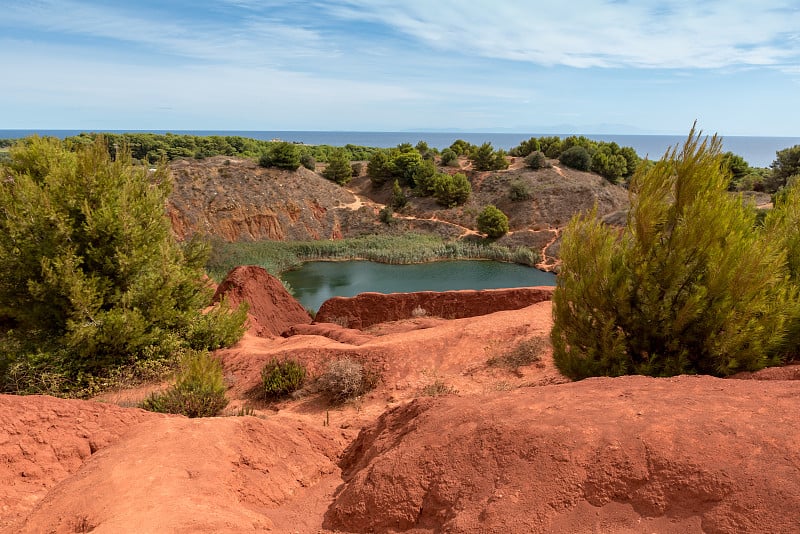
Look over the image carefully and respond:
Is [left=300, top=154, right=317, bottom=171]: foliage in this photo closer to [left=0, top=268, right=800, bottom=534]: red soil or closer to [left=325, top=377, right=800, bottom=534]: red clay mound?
[left=0, top=268, right=800, bottom=534]: red soil

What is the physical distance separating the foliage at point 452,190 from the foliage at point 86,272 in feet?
122

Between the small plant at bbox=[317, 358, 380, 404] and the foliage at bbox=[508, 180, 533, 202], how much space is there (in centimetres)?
3784

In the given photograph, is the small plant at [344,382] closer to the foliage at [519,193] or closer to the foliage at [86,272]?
the foliage at [86,272]

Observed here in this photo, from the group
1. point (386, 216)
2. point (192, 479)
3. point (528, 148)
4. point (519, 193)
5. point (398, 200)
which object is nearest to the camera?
point (192, 479)

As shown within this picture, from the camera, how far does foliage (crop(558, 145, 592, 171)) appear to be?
50062mm

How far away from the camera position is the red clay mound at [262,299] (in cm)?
1725

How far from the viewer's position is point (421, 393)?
376 inches

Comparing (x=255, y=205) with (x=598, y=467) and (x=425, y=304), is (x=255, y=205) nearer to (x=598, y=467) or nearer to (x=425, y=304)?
(x=425, y=304)

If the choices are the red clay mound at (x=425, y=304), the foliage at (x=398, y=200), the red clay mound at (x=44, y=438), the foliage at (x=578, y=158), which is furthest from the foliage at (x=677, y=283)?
the foliage at (x=578, y=158)

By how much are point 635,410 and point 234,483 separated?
12.2 ft

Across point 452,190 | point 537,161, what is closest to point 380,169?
point 452,190

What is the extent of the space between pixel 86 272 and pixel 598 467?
1088 centimetres


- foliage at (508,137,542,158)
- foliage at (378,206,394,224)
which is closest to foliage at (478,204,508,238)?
foliage at (378,206,394,224)

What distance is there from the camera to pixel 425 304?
19.0 m
